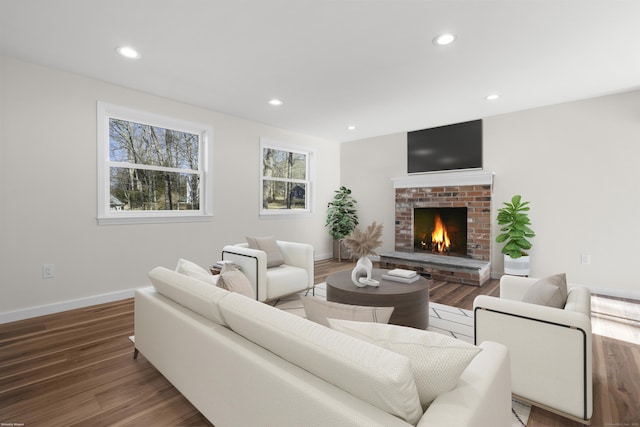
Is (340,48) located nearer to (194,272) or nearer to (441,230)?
(194,272)

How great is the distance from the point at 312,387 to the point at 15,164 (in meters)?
3.60

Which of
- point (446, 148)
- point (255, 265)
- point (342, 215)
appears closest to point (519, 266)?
point (446, 148)

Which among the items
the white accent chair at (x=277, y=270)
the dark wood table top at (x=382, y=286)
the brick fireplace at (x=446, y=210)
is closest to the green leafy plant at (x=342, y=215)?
the brick fireplace at (x=446, y=210)

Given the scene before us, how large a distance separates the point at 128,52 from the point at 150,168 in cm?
151

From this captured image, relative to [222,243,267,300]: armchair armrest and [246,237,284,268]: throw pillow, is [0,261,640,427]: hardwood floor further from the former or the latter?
[246,237,284,268]: throw pillow

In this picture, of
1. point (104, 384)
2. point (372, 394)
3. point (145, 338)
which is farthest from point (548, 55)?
point (104, 384)

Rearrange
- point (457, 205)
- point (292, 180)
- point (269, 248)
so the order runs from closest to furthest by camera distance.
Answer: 1. point (269, 248)
2. point (457, 205)
3. point (292, 180)

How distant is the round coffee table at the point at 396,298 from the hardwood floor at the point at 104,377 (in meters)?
1.01

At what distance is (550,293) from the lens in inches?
69.6

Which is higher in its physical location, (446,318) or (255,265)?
(255,265)

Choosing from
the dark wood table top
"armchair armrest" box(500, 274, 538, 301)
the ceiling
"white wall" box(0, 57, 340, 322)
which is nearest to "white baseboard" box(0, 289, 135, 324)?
"white wall" box(0, 57, 340, 322)

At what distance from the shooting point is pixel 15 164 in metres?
2.91

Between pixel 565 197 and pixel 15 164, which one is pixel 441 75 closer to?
pixel 565 197

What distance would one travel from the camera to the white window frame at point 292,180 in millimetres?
5055
